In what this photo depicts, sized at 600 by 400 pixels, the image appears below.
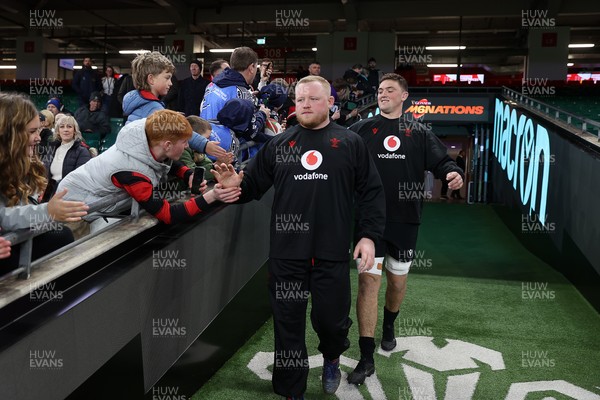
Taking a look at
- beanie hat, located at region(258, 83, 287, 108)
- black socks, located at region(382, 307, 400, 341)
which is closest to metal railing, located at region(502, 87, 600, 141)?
black socks, located at region(382, 307, 400, 341)

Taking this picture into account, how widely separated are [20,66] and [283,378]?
2360cm

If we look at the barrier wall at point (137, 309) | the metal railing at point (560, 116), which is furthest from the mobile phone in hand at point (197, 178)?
the metal railing at point (560, 116)

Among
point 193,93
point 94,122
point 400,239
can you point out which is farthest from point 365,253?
point 94,122

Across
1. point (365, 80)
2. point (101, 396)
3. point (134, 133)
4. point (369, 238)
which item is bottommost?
point (101, 396)

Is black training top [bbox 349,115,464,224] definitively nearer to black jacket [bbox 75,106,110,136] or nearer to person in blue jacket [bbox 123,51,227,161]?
person in blue jacket [bbox 123,51,227,161]

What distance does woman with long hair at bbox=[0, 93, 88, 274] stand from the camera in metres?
1.97

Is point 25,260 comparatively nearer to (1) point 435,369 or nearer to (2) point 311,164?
(2) point 311,164

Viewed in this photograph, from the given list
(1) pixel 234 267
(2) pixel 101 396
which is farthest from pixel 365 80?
(2) pixel 101 396

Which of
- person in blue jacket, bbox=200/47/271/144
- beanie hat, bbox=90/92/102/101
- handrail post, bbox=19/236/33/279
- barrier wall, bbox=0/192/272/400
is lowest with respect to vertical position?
barrier wall, bbox=0/192/272/400

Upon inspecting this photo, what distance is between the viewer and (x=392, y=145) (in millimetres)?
3797

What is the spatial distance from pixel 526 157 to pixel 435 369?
4.79 m

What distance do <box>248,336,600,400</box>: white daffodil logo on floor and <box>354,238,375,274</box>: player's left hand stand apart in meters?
0.87

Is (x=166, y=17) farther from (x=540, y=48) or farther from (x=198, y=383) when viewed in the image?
(x=198, y=383)

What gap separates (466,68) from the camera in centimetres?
2414
